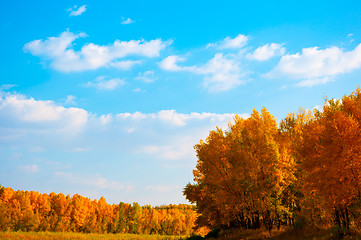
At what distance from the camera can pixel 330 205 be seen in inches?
964

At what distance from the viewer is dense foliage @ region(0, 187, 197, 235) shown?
87.8 m

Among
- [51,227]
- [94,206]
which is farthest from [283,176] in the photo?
[94,206]

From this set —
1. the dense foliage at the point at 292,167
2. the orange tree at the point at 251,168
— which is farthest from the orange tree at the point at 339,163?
the orange tree at the point at 251,168

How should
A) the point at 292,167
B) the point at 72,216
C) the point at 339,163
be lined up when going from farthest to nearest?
the point at 72,216 < the point at 292,167 < the point at 339,163

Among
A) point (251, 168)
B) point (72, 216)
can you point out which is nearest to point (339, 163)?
point (251, 168)

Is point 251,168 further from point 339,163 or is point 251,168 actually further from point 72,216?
point 72,216

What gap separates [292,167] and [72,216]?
86.0m

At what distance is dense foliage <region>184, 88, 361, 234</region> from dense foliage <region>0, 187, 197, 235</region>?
143 ft

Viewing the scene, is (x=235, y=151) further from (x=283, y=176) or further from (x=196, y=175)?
(x=196, y=175)

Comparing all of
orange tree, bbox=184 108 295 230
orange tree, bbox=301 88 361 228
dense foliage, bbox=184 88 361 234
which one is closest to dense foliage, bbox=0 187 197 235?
orange tree, bbox=184 108 295 230

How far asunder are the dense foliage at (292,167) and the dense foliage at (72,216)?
43.5m

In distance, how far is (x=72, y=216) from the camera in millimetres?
99375

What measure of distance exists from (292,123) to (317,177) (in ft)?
63.5

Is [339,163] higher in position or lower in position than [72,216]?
higher
